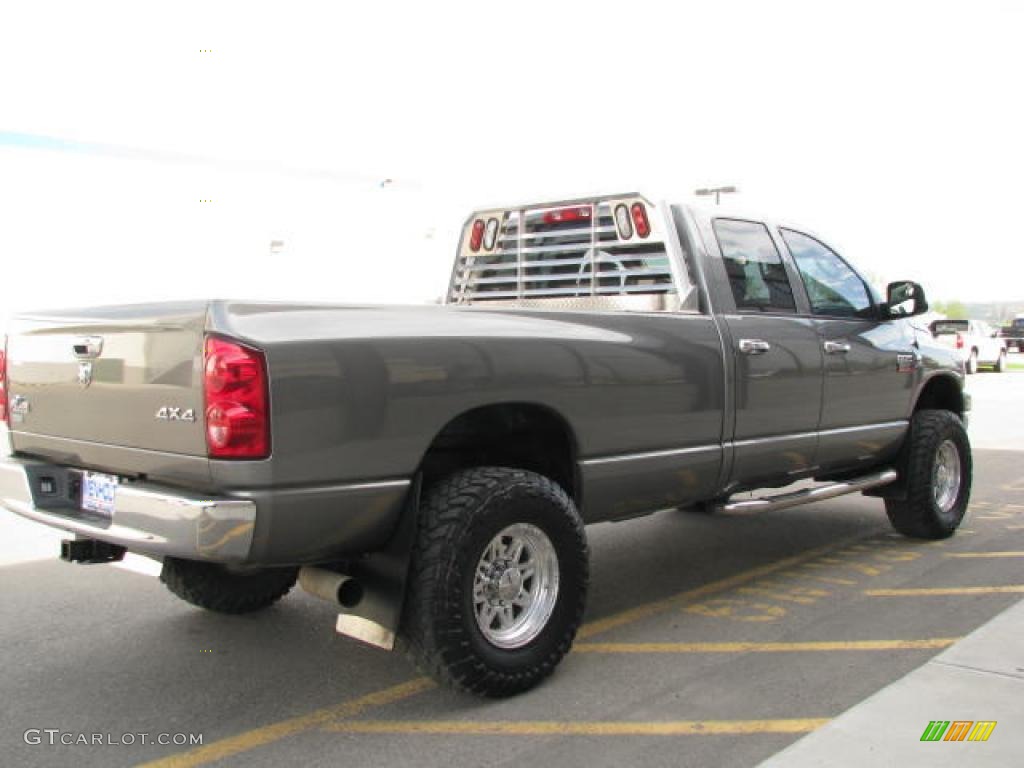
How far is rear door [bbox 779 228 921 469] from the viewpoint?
536 cm

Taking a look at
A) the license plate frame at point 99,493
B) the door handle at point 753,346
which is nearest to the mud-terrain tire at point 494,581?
the license plate frame at point 99,493

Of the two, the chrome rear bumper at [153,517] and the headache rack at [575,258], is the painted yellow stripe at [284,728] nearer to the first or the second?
the chrome rear bumper at [153,517]

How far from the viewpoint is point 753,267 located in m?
5.13

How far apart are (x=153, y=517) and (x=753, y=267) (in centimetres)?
331

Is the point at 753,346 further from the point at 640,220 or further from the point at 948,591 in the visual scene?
the point at 948,591

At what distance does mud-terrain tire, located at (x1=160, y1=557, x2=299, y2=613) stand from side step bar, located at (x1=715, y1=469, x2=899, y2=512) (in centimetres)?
221

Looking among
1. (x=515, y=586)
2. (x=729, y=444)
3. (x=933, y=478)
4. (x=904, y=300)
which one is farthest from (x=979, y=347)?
(x=515, y=586)

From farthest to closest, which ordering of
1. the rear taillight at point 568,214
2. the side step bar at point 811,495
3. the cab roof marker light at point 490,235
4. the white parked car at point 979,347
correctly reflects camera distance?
the white parked car at point 979,347, the cab roof marker light at point 490,235, the rear taillight at point 568,214, the side step bar at point 811,495

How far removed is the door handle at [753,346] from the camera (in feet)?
15.5

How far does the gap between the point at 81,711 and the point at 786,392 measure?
3.52 meters

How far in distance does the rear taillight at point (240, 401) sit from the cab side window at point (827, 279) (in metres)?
3.41

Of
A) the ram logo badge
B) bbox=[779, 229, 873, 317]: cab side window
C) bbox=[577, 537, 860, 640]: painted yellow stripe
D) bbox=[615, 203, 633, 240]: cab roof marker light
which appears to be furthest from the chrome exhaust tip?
bbox=[779, 229, 873, 317]: cab side window

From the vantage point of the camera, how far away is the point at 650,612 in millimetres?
4836

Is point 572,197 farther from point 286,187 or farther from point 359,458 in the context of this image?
point 286,187
